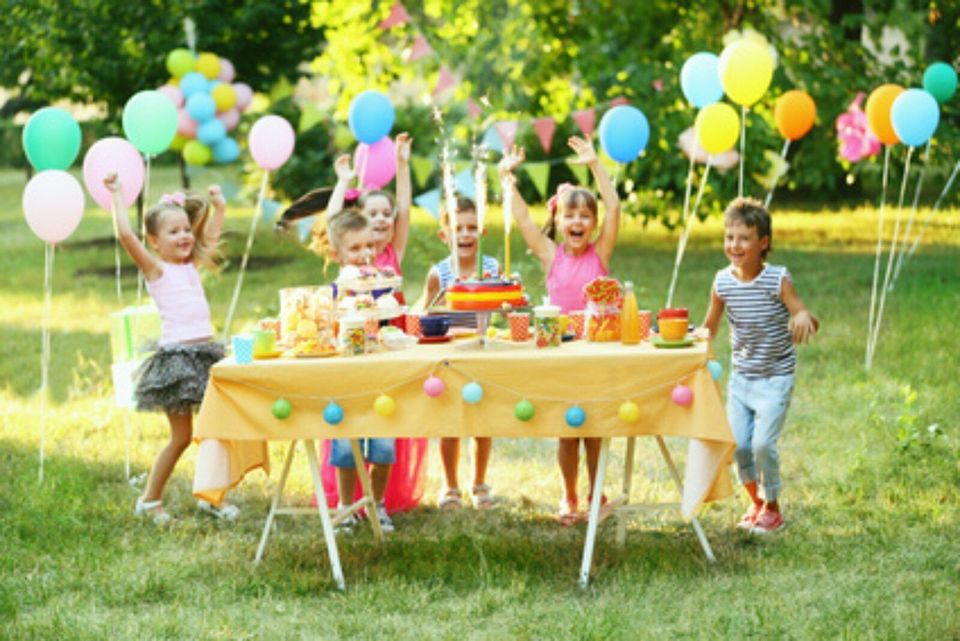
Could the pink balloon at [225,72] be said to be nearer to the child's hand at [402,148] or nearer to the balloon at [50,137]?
the balloon at [50,137]

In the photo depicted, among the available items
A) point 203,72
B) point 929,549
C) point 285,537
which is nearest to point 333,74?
point 203,72

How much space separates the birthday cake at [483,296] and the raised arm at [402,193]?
115 cm

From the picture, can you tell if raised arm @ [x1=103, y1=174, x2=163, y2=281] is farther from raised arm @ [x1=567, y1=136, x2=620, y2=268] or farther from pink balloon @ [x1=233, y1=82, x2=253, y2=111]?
pink balloon @ [x1=233, y1=82, x2=253, y2=111]

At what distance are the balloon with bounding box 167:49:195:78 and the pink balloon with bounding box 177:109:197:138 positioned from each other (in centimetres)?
37

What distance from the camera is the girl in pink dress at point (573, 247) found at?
5797 millimetres

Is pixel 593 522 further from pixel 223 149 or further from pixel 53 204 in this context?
pixel 223 149

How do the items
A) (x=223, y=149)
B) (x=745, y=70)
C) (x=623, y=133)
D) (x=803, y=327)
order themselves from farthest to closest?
(x=223, y=149)
(x=745, y=70)
(x=623, y=133)
(x=803, y=327)

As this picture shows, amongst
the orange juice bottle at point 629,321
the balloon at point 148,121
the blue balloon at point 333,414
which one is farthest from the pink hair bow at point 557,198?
the balloon at point 148,121

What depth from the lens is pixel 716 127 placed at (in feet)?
25.3

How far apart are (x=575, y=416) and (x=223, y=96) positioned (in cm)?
821

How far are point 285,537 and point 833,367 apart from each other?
4.36m

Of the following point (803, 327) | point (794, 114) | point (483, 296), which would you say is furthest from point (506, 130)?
point (483, 296)

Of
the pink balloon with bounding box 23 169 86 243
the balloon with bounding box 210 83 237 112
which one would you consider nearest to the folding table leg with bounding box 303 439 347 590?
the pink balloon with bounding box 23 169 86 243

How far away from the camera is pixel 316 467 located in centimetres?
526
